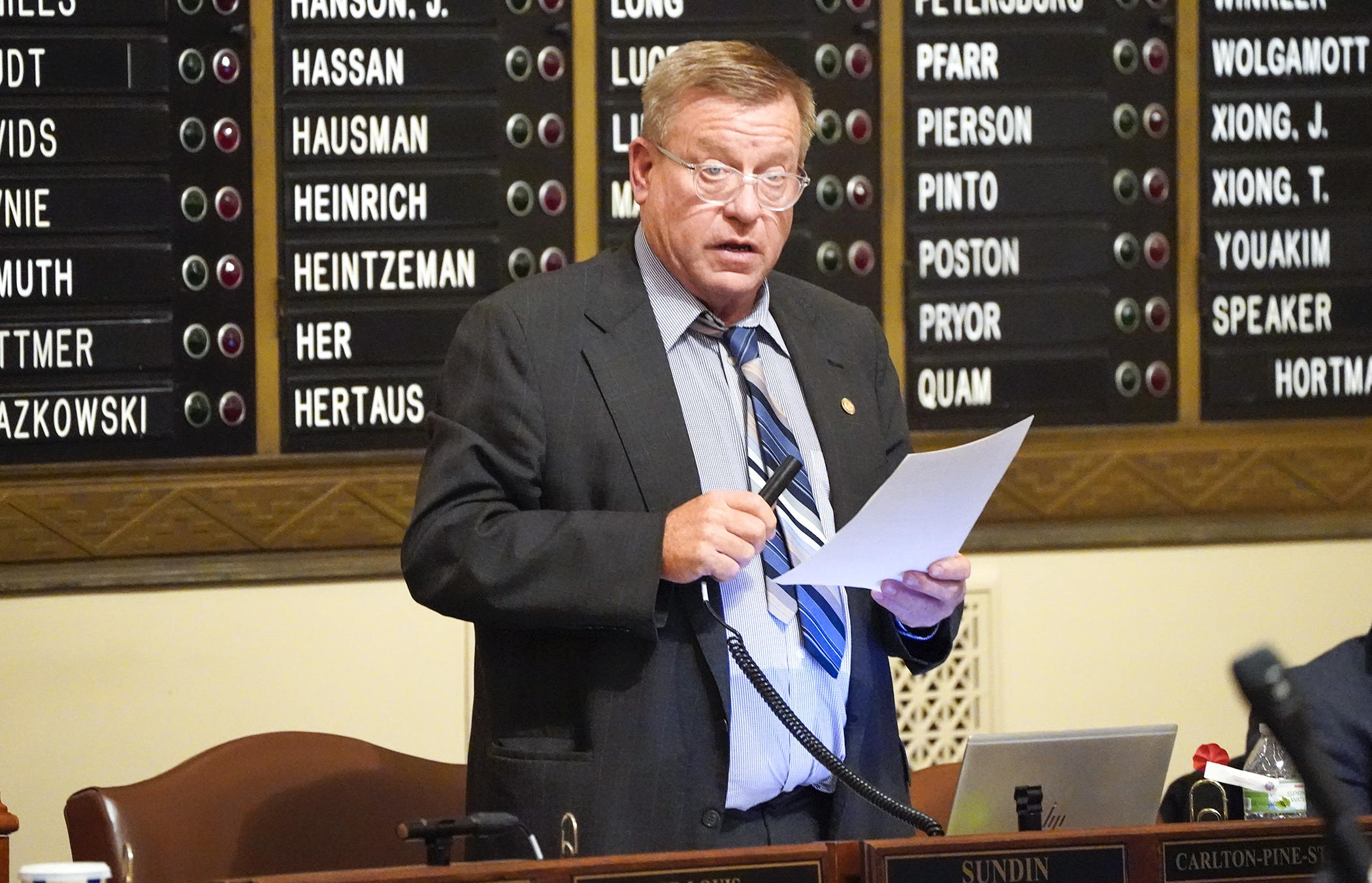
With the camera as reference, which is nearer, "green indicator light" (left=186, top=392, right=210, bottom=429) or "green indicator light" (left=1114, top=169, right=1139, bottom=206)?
"green indicator light" (left=186, top=392, right=210, bottom=429)

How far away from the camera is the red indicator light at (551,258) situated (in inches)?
124

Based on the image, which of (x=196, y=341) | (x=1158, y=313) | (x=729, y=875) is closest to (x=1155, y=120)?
(x=1158, y=313)

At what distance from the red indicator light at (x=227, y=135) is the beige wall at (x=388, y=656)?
0.79 meters

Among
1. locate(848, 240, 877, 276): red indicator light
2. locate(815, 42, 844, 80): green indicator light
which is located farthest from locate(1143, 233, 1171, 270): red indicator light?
locate(815, 42, 844, 80): green indicator light

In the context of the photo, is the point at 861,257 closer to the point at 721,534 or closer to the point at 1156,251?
the point at 1156,251

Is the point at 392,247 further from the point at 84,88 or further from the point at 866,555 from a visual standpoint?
the point at 866,555

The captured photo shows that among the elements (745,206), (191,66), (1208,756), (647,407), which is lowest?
(1208,756)

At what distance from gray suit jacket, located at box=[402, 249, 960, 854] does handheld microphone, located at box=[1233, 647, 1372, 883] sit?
899mm

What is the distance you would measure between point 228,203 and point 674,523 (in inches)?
61.0

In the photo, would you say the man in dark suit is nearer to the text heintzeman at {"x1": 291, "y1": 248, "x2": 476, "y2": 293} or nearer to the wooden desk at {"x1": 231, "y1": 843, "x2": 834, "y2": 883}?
the wooden desk at {"x1": 231, "y1": 843, "x2": 834, "y2": 883}

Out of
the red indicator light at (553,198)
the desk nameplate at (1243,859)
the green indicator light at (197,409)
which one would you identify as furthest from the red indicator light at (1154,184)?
the desk nameplate at (1243,859)

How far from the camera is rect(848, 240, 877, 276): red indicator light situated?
128 inches

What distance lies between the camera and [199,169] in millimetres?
3021

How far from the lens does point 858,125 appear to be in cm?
325
